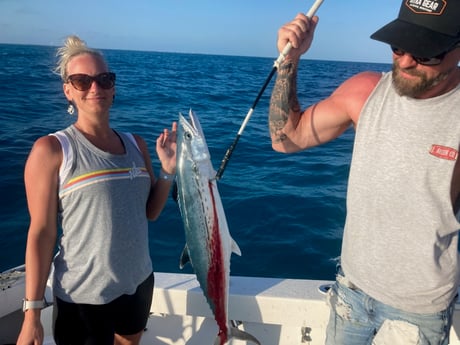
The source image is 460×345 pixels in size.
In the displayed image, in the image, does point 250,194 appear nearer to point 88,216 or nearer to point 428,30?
point 88,216

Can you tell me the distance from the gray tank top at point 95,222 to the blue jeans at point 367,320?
3.63 ft

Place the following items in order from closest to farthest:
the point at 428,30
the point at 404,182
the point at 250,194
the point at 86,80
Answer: the point at 428,30 → the point at 404,182 → the point at 86,80 → the point at 250,194

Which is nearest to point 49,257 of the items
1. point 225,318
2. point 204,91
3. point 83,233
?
point 83,233

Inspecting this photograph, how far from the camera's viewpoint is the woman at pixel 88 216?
202cm

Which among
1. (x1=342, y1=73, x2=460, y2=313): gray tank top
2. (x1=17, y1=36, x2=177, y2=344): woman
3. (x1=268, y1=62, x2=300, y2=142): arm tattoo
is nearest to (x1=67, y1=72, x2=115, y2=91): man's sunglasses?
(x1=17, y1=36, x2=177, y2=344): woman

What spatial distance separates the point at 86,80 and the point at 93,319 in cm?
125

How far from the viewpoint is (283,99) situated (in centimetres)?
220

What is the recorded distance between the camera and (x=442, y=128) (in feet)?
5.93

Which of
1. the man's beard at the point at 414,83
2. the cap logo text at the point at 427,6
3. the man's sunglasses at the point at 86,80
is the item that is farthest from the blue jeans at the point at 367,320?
the man's sunglasses at the point at 86,80

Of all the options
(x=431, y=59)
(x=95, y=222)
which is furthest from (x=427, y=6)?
(x=95, y=222)

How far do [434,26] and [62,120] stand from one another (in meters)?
11.1

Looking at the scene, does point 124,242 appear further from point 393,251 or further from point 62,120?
point 62,120

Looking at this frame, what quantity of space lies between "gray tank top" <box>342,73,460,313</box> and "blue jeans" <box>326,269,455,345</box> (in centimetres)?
5

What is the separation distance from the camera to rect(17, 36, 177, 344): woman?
2.02 metres
